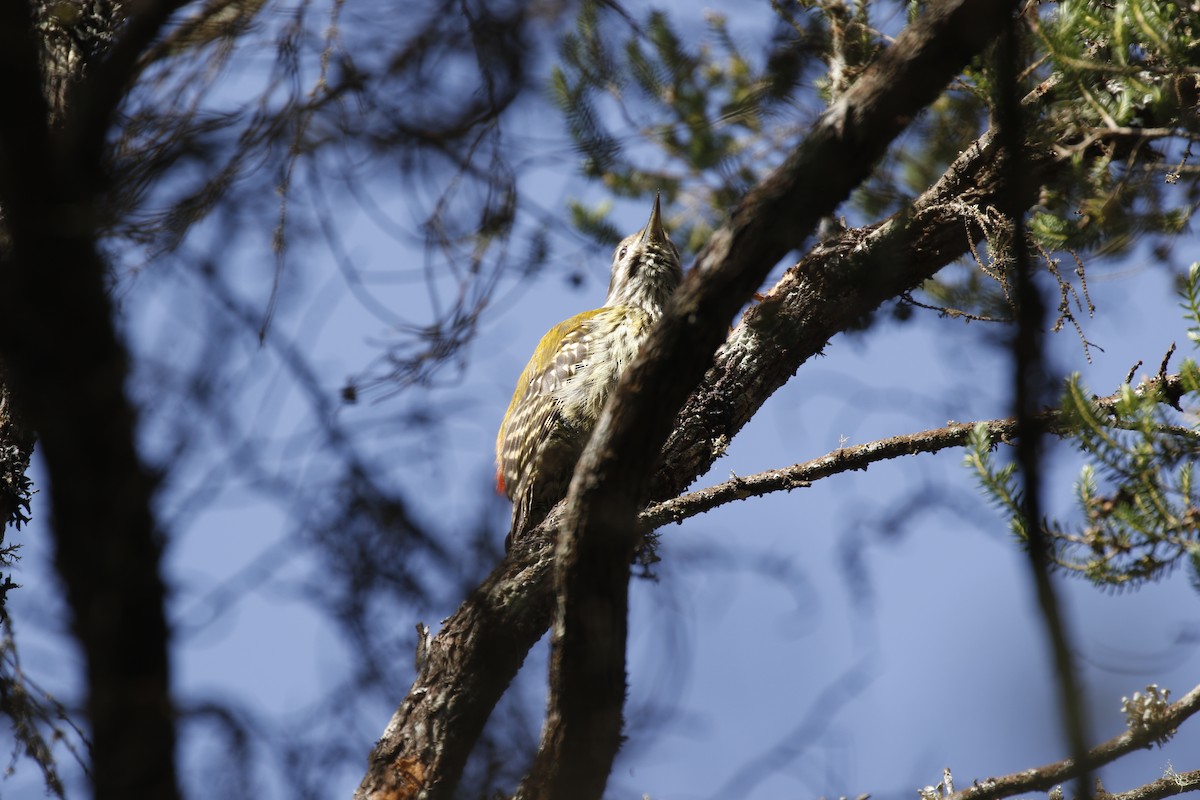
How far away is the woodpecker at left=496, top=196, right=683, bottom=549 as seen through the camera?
195 inches

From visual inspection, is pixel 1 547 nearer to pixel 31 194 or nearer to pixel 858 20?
pixel 31 194

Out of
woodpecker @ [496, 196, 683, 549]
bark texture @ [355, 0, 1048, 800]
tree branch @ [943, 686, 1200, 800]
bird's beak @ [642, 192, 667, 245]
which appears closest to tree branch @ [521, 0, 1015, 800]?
bark texture @ [355, 0, 1048, 800]

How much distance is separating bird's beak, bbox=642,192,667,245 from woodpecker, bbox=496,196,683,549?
0.40 m

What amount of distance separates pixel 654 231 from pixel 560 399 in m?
1.67

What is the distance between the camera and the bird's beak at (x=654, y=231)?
6.18m

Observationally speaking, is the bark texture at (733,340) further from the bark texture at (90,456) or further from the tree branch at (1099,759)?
the tree branch at (1099,759)

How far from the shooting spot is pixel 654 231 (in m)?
6.25

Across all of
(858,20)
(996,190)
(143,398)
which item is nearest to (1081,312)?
(996,190)

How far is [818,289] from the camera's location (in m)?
4.05

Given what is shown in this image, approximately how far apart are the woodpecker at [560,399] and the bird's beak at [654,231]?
0.40m

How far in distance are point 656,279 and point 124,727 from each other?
4.39 m

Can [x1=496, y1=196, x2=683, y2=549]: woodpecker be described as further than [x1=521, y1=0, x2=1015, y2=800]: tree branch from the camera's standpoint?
Yes

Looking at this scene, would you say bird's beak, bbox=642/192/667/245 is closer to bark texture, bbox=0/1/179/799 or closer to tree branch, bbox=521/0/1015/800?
tree branch, bbox=521/0/1015/800

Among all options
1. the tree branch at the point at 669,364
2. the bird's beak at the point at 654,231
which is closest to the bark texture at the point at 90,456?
the tree branch at the point at 669,364
